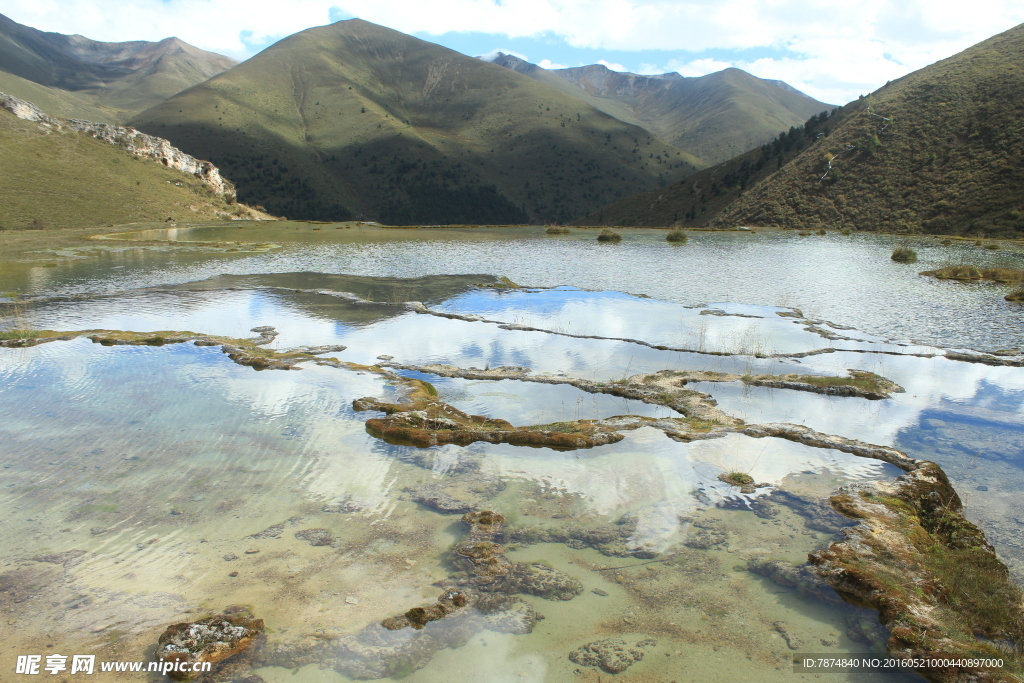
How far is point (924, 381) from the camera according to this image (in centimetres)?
1089

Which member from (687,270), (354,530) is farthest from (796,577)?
(687,270)

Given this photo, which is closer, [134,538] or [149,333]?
[134,538]

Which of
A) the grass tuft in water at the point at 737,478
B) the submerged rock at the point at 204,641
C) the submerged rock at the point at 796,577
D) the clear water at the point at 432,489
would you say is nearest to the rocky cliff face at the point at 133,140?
the clear water at the point at 432,489

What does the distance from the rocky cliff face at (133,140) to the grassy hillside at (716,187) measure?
56777 millimetres

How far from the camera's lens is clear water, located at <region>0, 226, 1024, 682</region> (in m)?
4.65

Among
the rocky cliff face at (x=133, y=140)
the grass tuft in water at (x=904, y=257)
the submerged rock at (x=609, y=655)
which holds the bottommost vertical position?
the submerged rock at (x=609, y=655)

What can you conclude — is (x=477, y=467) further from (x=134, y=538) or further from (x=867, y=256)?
(x=867, y=256)

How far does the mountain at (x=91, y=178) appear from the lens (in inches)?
2167

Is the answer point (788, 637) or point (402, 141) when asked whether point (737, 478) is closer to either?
point (788, 637)

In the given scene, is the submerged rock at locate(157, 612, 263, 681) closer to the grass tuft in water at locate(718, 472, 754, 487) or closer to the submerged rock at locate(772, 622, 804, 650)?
the submerged rock at locate(772, 622, 804, 650)

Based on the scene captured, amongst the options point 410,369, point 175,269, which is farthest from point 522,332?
point 175,269

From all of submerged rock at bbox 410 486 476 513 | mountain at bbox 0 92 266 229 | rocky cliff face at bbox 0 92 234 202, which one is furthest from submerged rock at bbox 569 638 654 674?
rocky cliff face at bbox 0 92 234 202

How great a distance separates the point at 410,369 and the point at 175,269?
20527 millimetres

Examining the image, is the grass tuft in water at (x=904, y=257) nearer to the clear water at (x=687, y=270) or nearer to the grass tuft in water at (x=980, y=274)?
the clear water at (x=687, y=270)
